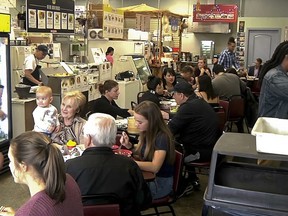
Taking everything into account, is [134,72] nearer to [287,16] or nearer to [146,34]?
[146,34]

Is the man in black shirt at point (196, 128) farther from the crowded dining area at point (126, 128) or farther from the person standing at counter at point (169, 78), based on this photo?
the person standing at counter at point (169, 78)

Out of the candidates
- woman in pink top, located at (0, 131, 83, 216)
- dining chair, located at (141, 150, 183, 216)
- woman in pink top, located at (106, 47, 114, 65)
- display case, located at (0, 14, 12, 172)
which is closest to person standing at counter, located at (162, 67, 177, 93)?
woman in pink top, located at (106, 47, 114, 65)

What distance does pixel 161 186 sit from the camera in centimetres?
301

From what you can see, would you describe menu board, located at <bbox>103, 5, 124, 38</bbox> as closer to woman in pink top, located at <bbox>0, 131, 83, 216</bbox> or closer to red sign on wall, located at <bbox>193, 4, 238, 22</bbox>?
red sign on wall, located at <bbox>193, 4, 238, 22</bbox>

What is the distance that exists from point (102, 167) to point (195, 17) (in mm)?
11737

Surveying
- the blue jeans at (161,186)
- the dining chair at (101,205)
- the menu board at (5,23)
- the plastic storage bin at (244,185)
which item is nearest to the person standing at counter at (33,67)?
the menu board at (5,23)

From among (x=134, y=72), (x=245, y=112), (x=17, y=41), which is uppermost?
(x=17, y=41)

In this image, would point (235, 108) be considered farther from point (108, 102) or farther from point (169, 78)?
point (108, 102)

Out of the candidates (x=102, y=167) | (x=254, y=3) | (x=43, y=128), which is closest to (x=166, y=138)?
(x=102, y=167)

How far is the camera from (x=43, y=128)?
366 centimetres

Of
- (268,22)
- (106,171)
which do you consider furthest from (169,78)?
(268,22)

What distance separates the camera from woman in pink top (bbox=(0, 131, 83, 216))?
62.4 inches

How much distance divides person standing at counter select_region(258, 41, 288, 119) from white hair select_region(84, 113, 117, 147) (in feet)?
4.64

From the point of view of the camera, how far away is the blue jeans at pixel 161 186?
9.75 feet
